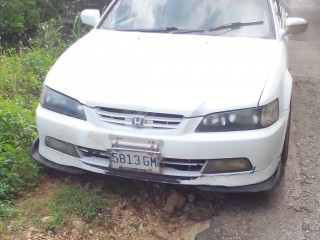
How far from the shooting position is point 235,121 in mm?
3451

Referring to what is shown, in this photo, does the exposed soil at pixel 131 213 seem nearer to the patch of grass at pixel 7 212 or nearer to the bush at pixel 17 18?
the patch of grass at pixel 7 212

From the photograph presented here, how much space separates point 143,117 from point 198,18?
1.60 meters

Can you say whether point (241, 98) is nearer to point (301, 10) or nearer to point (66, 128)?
point (66, 128)

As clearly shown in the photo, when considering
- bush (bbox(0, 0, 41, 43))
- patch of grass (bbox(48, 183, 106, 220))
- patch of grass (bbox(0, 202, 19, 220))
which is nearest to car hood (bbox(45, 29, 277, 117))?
patch of grass (bbox(48, 183, 106, 220))

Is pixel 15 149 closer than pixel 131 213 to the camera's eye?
No

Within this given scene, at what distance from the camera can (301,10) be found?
1249 centimetres

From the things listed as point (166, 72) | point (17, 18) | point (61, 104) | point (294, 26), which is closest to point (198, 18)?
point (294, 26)

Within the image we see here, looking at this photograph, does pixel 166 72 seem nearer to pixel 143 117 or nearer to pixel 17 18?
pixel 143 117

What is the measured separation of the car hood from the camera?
347 centimetres

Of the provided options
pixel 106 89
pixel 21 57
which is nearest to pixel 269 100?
pixel 106 89

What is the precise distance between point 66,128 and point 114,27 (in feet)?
5.08

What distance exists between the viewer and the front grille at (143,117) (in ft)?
11.2

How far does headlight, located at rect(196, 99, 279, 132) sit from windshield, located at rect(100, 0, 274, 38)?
4.03 ft

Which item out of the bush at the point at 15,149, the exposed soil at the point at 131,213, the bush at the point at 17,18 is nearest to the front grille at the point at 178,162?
the exposed soil at the point at 131,213
